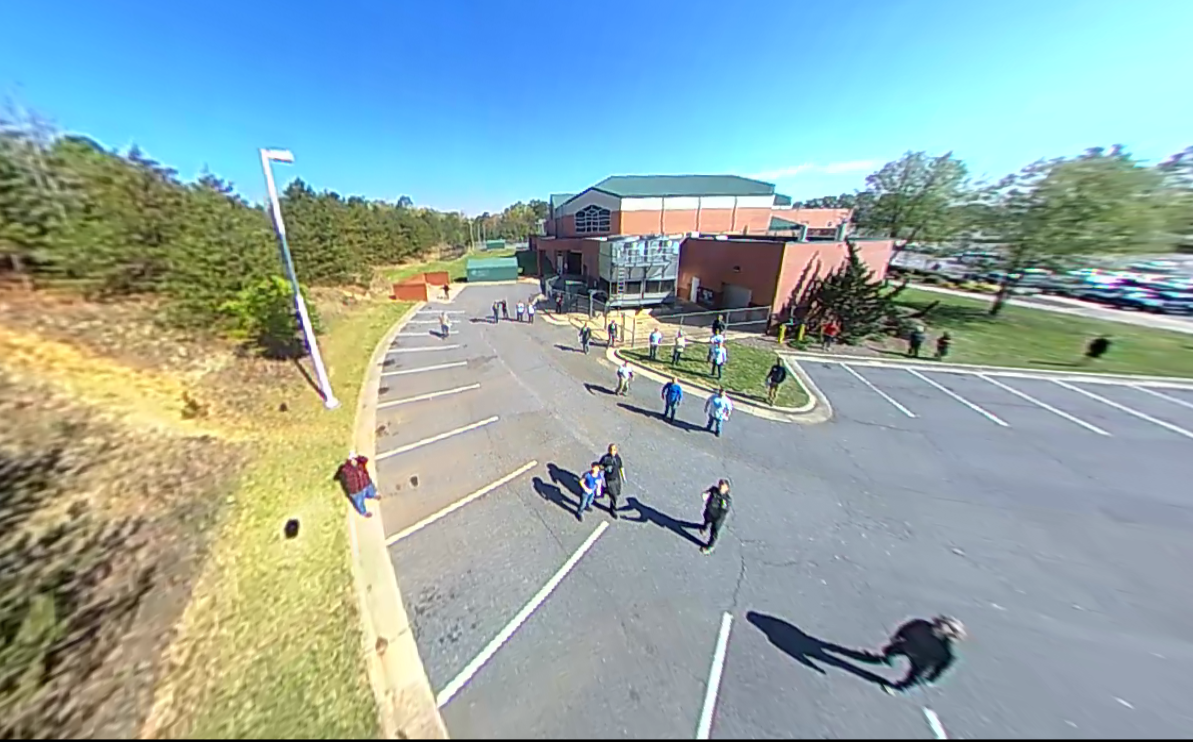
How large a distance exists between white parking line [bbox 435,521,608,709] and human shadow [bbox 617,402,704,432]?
4.95 meters

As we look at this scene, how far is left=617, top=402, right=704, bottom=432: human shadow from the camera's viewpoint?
11375 mm

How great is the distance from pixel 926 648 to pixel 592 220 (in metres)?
43.9

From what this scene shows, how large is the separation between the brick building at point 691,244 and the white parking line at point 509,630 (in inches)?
700

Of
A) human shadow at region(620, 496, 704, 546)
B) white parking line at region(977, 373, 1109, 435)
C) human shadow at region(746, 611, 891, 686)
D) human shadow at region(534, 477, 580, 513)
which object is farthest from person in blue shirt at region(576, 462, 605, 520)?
white parking line at region(977, 373, 1109, 435)

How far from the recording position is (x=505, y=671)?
5.03 meters

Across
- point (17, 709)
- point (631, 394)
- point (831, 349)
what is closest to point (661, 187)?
point (831, 349)

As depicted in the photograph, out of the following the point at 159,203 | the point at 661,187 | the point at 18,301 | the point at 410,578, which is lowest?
the point at 410,578

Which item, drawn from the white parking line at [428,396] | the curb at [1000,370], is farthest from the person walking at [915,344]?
the white parking line at [428,396]

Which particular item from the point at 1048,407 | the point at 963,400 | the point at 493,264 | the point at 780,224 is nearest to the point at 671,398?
the point at 963,400

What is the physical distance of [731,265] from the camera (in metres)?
23.0

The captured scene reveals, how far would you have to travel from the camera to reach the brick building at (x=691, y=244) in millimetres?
20641

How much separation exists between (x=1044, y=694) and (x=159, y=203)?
23.0 meters

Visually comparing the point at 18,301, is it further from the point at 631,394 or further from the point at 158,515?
the point at 631,394

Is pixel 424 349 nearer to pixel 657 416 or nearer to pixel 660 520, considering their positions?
pixel 657 416
